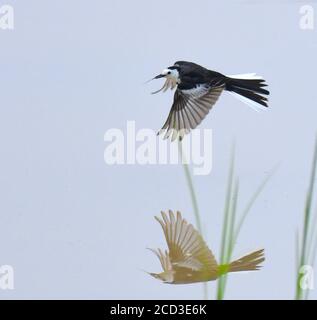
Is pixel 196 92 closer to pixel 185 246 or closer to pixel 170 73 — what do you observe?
pixel 170 73

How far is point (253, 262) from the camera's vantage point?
74.5 inches

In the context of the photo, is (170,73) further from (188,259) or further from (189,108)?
(188,259)

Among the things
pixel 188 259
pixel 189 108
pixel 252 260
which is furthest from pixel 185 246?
pixel 189 108

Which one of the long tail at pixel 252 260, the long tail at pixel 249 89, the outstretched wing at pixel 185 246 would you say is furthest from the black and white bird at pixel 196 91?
the long tail at pixel 252 260

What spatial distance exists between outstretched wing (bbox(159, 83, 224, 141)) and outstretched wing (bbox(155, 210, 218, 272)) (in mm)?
216

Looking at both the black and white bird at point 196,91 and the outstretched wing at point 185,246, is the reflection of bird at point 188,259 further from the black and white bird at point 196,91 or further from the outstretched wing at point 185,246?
the black and white bird at point 196,91

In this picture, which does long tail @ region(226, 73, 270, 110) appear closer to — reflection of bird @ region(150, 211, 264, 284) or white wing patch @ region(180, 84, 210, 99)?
white wing patch @ region(180, 84, 210, 99)

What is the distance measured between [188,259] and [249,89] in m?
0.47

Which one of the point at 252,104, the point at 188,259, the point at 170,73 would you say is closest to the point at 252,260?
the point at 188,259

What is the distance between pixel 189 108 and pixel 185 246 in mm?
362

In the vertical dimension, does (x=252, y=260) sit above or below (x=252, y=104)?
below

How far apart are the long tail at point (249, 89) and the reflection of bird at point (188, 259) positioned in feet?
1.14

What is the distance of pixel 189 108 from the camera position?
1.91 m
